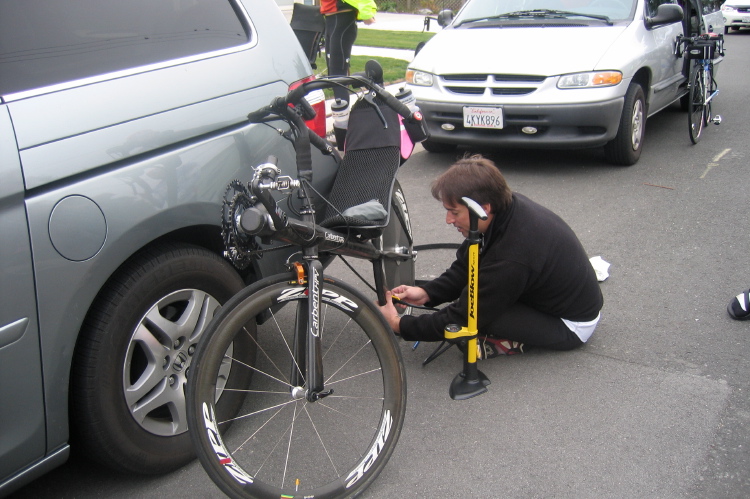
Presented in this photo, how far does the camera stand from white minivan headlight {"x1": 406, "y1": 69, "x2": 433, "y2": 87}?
6535 mm

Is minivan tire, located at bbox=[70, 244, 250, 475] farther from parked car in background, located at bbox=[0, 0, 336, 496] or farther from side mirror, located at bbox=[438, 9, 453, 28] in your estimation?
side mirror, located at bbox=[438, 9, 453, 28]

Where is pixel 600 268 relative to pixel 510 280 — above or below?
below

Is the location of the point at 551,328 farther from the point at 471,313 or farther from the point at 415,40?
the point at 415,40

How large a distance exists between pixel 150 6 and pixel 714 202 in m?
4.61

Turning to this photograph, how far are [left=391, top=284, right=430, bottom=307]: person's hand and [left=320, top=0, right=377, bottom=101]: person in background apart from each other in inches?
206

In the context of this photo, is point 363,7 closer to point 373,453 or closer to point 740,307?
point 740,307

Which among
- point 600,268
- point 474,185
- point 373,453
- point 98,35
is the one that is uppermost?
point 98,35

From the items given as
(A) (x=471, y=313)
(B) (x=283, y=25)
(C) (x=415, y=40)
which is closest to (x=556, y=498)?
(A) (x=471, y=313)

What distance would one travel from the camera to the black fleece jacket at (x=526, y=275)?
3.14 meters

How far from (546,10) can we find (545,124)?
1.46 metres

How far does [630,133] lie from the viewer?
639 centimetres

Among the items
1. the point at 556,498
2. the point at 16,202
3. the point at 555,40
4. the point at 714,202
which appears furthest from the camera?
the point at 555,40

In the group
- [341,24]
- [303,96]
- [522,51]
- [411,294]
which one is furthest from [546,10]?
[303,96]

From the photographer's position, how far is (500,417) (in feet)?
9.95
